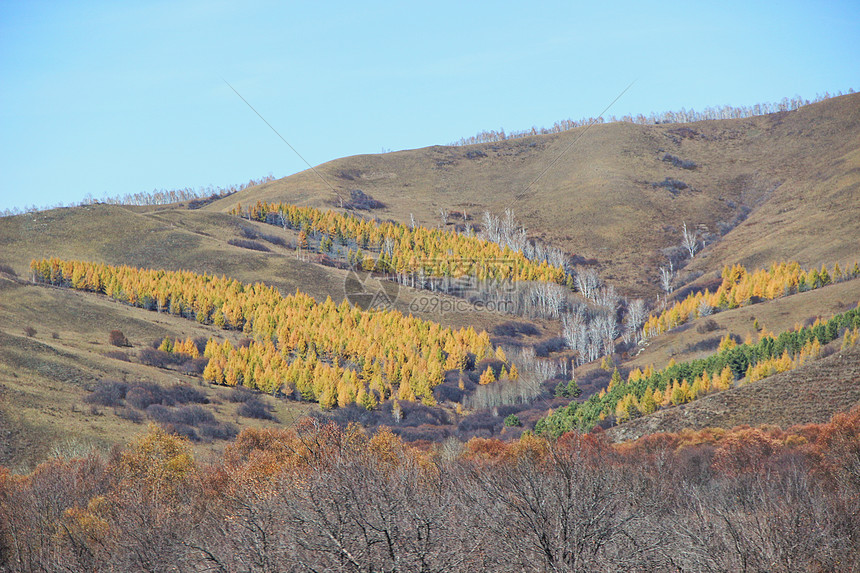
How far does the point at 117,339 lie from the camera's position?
305ft

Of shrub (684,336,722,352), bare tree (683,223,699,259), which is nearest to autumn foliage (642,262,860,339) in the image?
shrub (684,336,722,352)

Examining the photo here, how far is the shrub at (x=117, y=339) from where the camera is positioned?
92.5 meters

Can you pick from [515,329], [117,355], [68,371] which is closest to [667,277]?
[515,329]

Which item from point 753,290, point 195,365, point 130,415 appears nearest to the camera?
point 130,415

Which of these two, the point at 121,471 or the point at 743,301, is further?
the point at 743,301

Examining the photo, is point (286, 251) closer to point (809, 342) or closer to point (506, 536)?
point (809, 342)

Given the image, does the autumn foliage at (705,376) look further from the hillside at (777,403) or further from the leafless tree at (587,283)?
the leafless tree at (587,283)

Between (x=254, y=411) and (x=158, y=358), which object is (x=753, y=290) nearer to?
(x=254, y=411)

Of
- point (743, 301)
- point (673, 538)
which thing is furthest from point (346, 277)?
point (673, 538)

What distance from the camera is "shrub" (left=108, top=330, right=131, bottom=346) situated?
303 ft

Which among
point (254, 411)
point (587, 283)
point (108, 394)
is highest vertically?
point (587, 283)

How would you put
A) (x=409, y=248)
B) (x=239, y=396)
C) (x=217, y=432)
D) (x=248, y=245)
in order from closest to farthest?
1. (x=217, y=432)
2. (x=239, y=396)
3. (x=248, y=245)
4. (x=409, y=248)

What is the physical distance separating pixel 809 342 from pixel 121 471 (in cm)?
7379

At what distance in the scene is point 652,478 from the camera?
42.4 meters
